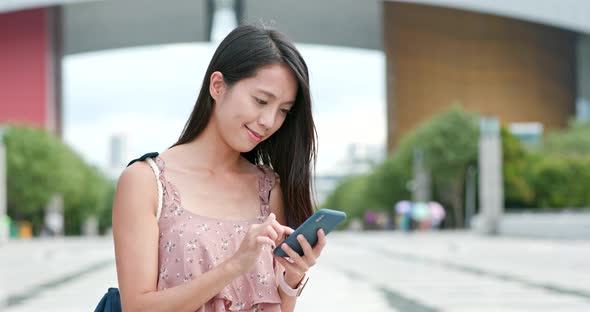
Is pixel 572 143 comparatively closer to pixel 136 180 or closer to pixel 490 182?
pixel 490 182

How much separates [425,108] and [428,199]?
16982 millimetres

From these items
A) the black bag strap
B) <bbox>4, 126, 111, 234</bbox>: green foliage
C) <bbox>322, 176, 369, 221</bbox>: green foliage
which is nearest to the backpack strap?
the black bag strap

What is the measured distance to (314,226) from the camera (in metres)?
2.52

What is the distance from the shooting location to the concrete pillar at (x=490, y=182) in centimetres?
3578

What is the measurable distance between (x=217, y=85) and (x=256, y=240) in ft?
1.73

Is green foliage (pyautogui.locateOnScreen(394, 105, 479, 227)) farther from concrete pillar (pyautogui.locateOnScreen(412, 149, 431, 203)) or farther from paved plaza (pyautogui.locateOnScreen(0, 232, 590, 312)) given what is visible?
paved plaza (pyautogui.locateOnScreen(0, 232, 590, 312))

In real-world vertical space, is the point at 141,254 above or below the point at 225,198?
below

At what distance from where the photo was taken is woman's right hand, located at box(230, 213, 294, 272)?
244 cm

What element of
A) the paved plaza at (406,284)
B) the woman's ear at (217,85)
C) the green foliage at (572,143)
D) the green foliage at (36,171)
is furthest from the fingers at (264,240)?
the green foliage at (572,143)

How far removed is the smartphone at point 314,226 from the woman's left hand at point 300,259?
0.04ft

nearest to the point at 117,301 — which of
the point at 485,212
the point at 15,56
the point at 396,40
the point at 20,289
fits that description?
the point at 20,289

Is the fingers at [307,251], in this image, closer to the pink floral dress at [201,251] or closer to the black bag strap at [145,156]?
the pink floral dress at [201,251]

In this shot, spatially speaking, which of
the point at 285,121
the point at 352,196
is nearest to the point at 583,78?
the point at 352,196

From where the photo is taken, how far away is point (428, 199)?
190 ft
